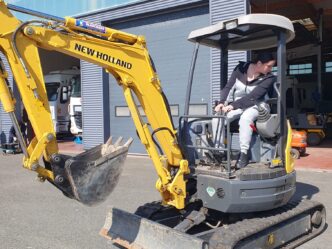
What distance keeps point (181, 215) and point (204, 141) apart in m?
0.93

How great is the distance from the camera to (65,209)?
22.6 ft

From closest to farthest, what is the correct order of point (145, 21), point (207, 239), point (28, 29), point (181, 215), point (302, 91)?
point (28, 29), point (207, 239), point (181, 215), point (145, 21), point (302, 91)

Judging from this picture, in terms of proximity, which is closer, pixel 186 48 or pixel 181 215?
pixel 181 215

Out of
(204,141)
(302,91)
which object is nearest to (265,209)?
(204,141)

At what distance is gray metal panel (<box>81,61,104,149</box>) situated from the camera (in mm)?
13328

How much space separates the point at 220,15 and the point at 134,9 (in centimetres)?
298

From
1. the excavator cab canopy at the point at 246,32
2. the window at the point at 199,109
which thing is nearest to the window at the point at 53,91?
the window at the point at 199,109

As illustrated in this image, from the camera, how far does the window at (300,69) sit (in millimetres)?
22722

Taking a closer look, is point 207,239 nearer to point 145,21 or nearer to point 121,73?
point 121,73

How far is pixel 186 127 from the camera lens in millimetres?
5227

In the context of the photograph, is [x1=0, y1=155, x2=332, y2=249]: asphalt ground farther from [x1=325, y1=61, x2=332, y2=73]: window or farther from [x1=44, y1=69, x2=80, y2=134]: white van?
[x1=325, y1=61, x2=332, y2=73]: window

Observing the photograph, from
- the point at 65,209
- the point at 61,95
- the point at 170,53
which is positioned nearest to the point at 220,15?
the point at 170,53

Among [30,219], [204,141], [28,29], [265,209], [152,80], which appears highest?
[28,29]

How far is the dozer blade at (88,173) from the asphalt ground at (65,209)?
122 cm
